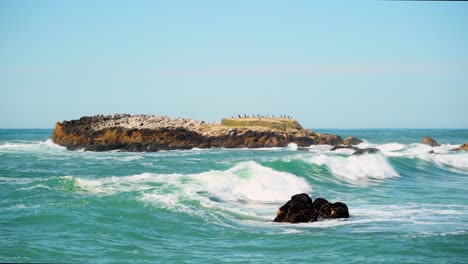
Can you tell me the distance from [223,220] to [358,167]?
1966 cm

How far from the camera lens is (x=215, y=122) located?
240 ft

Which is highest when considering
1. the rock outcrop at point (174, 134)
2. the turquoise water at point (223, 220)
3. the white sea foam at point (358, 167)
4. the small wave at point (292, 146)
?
the rock outcrop at point (174, 134)

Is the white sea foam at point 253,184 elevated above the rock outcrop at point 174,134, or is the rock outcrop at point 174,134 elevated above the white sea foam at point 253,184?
the rock outcrop at point 174,134

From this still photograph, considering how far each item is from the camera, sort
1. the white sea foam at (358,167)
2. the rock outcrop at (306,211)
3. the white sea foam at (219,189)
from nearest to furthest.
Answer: the rock outcrop at (306,211)
the white sea foam at (219,189)
the white sea foam at (358,167)

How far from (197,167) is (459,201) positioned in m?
18.7

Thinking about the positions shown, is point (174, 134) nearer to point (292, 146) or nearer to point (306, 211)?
point (292, 146)

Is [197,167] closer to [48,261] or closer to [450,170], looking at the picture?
[450,170]

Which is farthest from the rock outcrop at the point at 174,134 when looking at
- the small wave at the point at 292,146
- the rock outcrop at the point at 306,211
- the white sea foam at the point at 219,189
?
the rock outcrop at the point at 306,211

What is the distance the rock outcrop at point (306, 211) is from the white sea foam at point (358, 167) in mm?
14980

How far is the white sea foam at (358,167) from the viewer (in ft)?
116

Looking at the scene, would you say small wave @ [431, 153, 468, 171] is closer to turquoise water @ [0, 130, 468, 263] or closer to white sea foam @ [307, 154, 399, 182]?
white sea foam @ [307, 154, 399, 182]

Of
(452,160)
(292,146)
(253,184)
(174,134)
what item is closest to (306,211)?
(253,184)

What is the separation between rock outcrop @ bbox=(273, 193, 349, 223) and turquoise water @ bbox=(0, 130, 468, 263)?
0.47 m

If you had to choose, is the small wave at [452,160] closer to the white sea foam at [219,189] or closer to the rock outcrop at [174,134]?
the white sea foam at [219,189]
